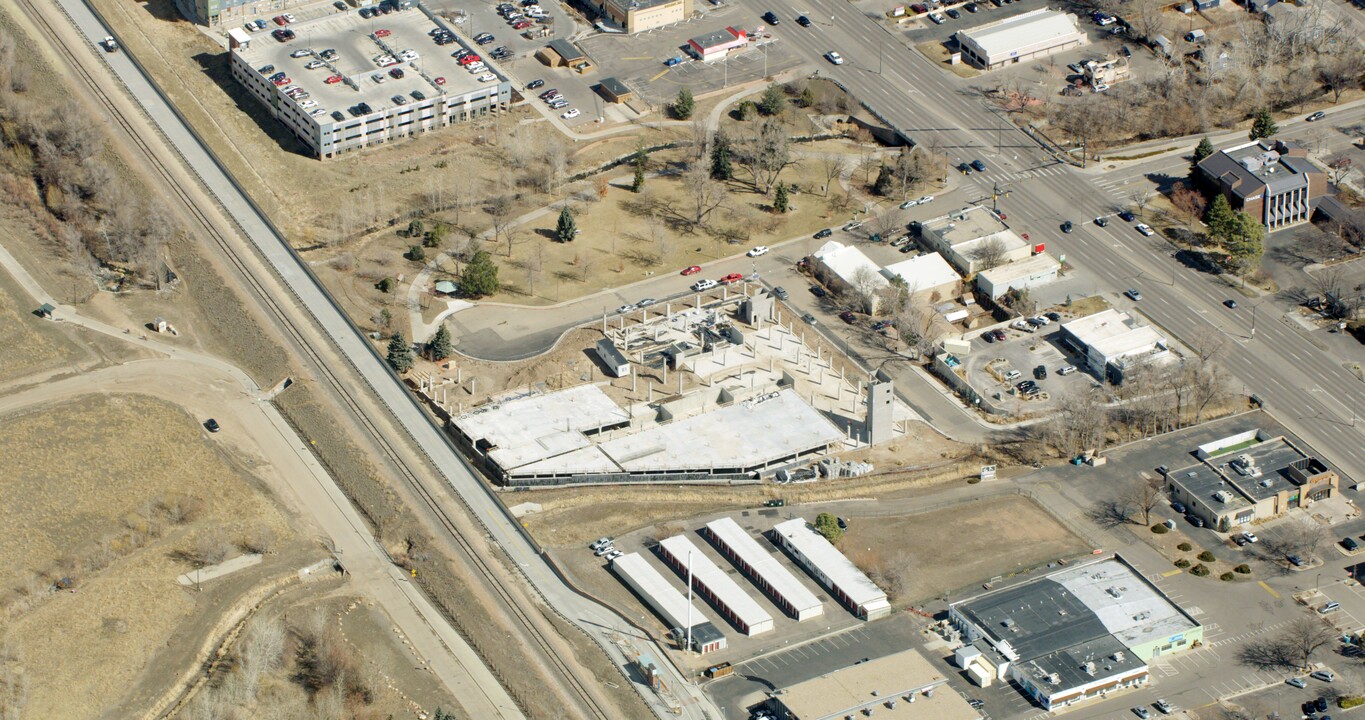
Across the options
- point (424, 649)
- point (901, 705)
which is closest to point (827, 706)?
point (901, 705)

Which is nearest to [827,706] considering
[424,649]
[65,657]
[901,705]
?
[901,705]

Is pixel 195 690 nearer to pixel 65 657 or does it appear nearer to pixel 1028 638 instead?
pixel 65 657

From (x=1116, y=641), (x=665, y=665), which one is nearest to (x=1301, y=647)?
(x=1116, y=641)

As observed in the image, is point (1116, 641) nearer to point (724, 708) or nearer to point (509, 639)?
point (724, 708)

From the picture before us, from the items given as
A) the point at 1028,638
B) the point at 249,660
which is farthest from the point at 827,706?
the point at 249,660

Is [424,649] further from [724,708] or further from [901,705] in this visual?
[901,705]

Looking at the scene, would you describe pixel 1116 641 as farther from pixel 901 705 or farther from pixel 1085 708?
pixel 901 705

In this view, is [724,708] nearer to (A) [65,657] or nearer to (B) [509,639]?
(B) [509,639]
